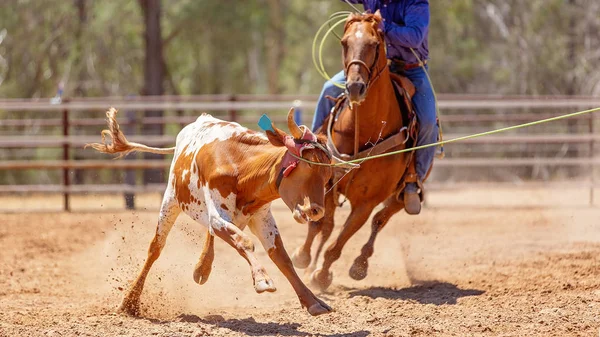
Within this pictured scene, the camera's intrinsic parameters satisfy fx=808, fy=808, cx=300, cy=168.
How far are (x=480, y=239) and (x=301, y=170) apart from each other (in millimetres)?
5214

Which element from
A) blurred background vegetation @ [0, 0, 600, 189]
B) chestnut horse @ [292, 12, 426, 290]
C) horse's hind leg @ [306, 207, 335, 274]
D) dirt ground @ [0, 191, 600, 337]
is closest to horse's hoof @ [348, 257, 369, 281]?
chestnut horse @ [292, 12, 426, 290]

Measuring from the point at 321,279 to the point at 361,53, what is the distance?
5.86 feet

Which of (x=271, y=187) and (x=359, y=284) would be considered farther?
(x=359, y=284)

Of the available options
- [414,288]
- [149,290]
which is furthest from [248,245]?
[414,288]

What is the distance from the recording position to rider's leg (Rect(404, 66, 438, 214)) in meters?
6.64

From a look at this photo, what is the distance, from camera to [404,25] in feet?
21.6

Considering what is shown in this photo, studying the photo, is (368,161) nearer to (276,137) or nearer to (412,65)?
(412,65)

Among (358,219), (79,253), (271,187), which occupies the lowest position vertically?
(79,253)

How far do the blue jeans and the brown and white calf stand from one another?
4.52 ft

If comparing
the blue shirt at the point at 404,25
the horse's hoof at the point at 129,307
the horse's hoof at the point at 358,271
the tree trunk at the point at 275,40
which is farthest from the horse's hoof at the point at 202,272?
the tree trunk at the point at 275,40

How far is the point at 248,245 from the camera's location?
4.81 meters

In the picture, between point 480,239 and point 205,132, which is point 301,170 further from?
point 480,239

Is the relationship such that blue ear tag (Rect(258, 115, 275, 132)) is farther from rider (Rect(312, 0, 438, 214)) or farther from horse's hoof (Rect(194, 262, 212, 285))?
rider (Rect(312, 0, 438, 214))

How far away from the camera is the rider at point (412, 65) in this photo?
21.1 ft
